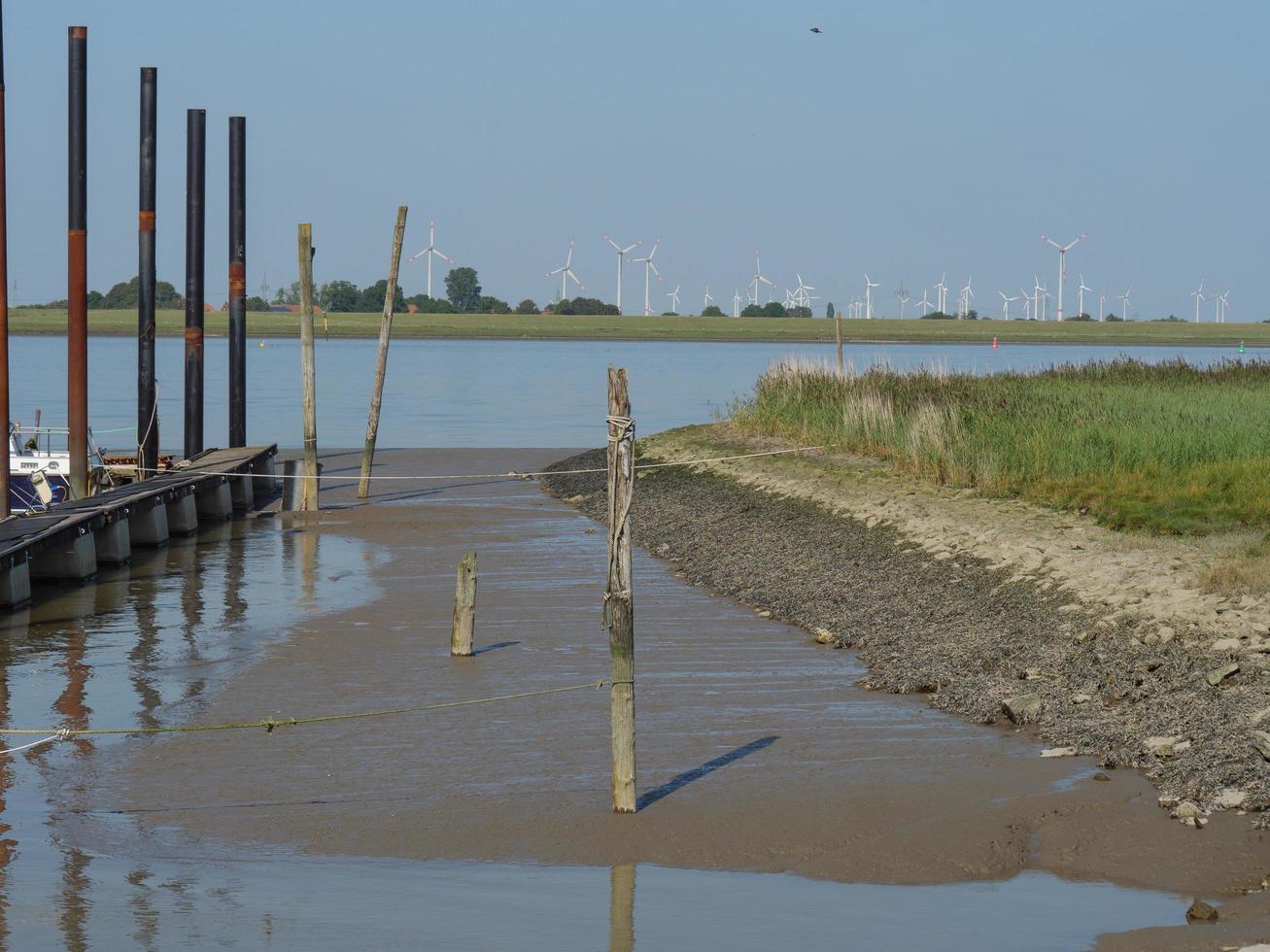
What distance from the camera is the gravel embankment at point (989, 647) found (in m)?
10.4

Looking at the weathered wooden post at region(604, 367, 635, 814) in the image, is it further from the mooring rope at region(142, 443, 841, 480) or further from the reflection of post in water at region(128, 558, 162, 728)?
the mooring rope at region(142, 443, 841, 480)

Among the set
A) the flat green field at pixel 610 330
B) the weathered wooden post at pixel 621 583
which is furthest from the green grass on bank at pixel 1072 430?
the flat green field at pixel 610 330

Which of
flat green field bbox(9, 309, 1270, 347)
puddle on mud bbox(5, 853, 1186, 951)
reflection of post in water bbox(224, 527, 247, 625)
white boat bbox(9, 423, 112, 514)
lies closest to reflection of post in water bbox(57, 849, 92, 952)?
puddle on mud bbox(5, 853, 1186, 951)

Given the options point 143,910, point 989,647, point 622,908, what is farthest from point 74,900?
point 989,647

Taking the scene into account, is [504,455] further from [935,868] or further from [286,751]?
[935,868]

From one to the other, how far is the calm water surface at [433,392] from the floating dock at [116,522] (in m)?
6.35

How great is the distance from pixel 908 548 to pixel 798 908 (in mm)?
9783

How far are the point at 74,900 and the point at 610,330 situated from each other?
17001cm

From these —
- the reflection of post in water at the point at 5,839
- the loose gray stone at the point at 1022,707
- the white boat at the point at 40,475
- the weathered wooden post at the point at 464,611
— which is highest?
the white boat at the point at 40,475

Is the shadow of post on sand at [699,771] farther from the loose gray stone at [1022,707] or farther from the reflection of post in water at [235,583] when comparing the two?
the reflection of post in water at [235,583]

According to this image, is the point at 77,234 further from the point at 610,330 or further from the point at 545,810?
the point at 610,330

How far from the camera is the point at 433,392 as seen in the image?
214 feet

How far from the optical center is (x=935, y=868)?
29.5 ft

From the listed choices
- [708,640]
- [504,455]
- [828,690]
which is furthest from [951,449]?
[504,455]
